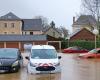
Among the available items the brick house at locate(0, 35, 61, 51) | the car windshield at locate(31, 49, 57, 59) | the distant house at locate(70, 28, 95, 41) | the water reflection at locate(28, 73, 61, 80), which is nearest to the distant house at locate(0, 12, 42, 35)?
the brick house at locate(0, 35, 61, 51)

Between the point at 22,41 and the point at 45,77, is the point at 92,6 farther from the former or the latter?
the point at 45,77

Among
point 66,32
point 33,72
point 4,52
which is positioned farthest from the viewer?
point 66,32

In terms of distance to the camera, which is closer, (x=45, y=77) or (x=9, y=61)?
(x=45, y=77)

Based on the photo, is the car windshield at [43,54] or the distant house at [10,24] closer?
the car windshield at [43,54]

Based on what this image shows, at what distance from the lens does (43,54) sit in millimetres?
24547

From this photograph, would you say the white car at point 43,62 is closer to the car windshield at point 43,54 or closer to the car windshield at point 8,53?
the car windshield at point 43,54

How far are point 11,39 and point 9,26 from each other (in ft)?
68.6

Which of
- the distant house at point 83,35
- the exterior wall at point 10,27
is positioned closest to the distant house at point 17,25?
the exterior wall at point 10,27

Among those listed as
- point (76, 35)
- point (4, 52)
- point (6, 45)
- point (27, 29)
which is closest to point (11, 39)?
point (6, 45)

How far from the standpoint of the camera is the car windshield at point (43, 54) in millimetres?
24128

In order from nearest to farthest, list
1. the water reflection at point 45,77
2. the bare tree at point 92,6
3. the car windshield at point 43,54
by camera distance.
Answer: the water reflection at point 45,77 < the car windshield at point 43,54 < the bare tree at point 92,6

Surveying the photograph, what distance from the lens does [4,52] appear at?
26281 mm

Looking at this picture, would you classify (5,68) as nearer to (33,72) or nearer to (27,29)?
(33,72)

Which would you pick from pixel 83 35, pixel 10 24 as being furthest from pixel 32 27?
pixel 83 35
